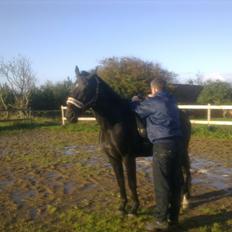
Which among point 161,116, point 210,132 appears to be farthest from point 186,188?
point 210,132

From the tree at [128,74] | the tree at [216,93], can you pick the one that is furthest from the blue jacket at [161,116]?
the tree at [216,93]

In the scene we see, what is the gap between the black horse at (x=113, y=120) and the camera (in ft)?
16.1

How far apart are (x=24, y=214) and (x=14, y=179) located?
2.53 meters

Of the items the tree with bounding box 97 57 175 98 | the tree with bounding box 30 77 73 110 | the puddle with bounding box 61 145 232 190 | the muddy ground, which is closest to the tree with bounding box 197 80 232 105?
the tree with bounding box 97 57 175 98

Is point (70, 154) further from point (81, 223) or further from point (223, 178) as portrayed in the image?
point (81, 223)

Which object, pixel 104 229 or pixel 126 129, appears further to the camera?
pixel 126 129

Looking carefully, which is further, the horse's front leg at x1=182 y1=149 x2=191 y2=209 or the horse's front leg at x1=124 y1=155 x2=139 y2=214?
the horse's front leg at x1=182 y1=149 x2=191 y2=209

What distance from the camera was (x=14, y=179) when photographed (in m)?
7.84

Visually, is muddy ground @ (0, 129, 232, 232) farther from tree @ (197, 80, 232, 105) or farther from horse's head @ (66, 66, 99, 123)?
tree @ (197, 80, 232, 105)

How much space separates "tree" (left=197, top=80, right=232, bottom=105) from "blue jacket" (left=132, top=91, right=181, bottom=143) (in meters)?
31.8

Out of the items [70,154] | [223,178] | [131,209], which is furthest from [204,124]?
[131,209]

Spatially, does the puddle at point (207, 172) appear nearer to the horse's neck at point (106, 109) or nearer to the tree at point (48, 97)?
the horse's neck at point (106, 109)

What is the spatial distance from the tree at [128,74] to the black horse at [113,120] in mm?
19494

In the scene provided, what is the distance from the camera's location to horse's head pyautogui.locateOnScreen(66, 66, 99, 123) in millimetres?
4875
